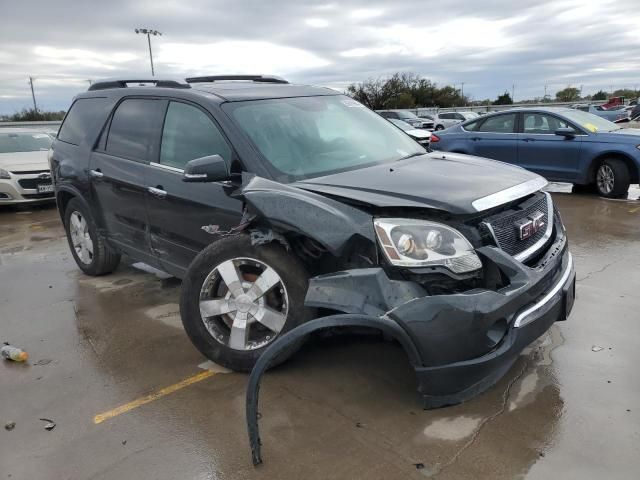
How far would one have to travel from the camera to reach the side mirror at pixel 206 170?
3197 millimetres

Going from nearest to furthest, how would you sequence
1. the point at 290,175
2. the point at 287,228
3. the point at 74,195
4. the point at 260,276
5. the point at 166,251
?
the point at 287,228 → the point at 260,276 → the point at 290,175 → the point at 166,251 → the point at 74,195

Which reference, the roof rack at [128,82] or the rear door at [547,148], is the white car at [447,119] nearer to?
the rear door at [547,148]

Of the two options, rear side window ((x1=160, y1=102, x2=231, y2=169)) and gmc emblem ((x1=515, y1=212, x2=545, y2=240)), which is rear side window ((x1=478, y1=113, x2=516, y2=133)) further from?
rear side window ((x1=160, y1=102, x2=231, y2=169))

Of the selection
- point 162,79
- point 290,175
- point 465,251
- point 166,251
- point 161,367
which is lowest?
point 161,367

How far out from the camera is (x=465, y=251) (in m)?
2.65

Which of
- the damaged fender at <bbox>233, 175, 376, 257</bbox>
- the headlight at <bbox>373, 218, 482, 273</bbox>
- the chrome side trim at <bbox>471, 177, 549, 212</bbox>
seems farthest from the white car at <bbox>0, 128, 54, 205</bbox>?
the chrome side trim at <bbox>471, 177, 549, 212</bbox>

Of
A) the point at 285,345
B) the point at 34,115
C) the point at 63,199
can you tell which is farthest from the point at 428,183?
the point at 34,115

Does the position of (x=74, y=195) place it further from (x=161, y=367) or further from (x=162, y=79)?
(x=161, y=367)

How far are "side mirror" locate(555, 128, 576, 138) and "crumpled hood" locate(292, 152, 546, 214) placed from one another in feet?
20.4

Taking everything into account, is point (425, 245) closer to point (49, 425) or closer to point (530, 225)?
point (530, 225)

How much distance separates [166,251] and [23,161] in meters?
7.47

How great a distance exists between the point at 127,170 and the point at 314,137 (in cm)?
166

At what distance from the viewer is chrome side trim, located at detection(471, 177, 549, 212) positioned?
2.73m

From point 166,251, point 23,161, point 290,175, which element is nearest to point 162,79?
point 166,251
